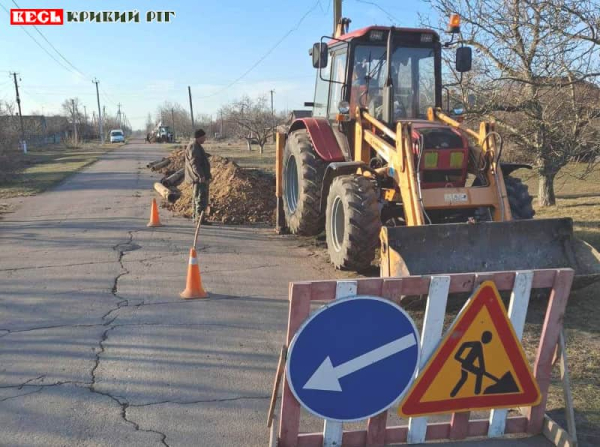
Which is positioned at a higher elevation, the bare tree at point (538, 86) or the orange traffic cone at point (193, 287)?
the bare tree at point (538, 86)

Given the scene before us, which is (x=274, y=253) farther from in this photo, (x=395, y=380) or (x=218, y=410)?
(x=395, y=380)

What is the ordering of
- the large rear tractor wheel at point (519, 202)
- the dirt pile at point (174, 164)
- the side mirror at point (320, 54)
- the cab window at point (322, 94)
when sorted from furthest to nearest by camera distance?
the dirt pile at point (174, 164)
the cab window at point (322, 94)
the side mirror at point (320, 54)
the large rear tractor wheel at point (519, 202)

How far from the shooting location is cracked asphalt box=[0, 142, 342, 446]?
3574mm

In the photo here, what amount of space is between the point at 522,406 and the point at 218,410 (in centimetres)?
202

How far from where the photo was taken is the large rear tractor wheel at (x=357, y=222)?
20.3 ft

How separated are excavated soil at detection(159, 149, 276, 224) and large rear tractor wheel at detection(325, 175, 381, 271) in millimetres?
4605

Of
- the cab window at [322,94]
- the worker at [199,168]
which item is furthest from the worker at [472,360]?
the worker at [199,168]

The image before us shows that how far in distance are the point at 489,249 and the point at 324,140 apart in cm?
337

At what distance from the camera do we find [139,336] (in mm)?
5020

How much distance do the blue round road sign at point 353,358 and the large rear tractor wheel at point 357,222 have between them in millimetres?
3096

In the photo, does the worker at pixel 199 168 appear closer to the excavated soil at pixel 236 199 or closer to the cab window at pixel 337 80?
the excavated soil at pixel 236 199

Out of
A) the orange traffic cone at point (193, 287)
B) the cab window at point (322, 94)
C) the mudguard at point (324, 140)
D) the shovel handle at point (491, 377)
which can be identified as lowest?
the orange traffic cone at point (193, 287)

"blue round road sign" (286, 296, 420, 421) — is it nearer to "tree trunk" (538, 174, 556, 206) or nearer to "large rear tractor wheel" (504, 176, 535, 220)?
"large rear tractor wheel" (504, 176, 535, 220)

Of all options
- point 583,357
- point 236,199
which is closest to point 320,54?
point 583,357
